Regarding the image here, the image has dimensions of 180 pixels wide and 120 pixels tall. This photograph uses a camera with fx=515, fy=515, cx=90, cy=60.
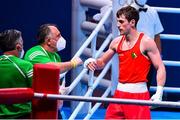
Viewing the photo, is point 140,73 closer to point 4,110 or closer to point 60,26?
point 4,110

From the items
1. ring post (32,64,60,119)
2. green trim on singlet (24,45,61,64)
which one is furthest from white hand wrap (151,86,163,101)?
ring post (32,64,60,119)

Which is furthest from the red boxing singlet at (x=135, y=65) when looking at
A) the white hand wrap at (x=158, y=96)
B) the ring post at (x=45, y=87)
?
the ring post at (x=45, y=87)

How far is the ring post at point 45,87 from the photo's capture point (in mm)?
2039

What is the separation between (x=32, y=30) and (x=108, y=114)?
2925mm

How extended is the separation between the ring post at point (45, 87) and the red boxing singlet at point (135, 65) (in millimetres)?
1525

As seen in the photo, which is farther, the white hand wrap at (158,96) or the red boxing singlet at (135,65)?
the red boxing singlet at (135,65)

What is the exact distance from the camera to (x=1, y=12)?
6.30 m

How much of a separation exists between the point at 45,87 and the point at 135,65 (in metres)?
1.56

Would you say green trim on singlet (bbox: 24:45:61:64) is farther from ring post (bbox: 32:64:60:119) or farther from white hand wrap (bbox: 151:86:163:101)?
ring post (bbox: 32:64:60:119)

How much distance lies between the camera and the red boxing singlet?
3.54 metres

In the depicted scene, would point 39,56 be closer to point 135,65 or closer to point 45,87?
point 135,65

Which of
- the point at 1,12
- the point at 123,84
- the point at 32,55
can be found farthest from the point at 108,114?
the point at 1,12

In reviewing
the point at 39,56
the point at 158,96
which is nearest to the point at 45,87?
the point at 39,56

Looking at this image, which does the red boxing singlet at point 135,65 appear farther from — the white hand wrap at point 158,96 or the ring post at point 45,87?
the ring post at point 45,87
